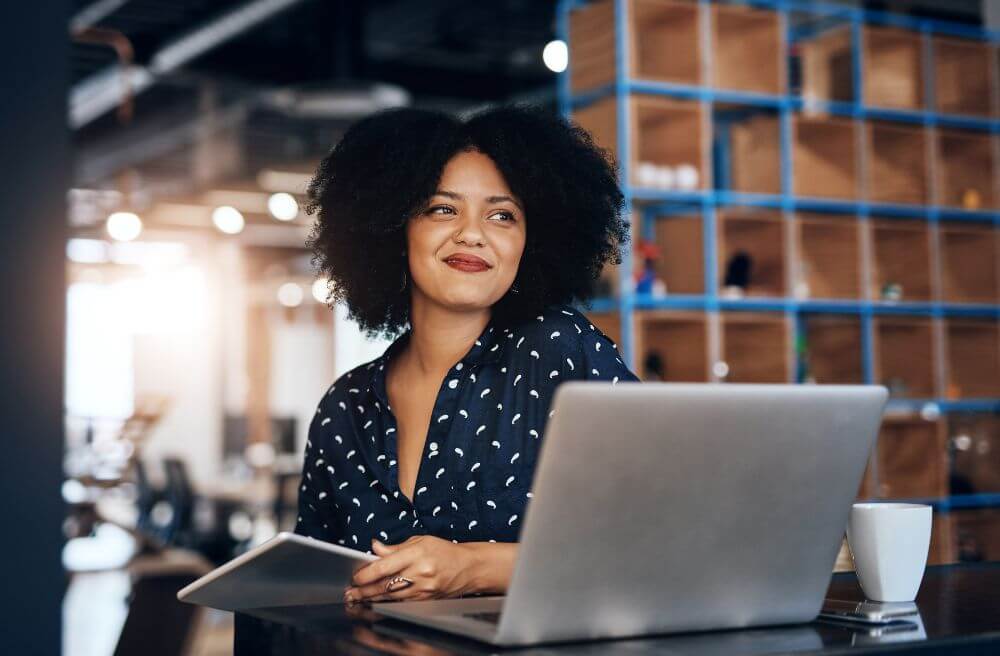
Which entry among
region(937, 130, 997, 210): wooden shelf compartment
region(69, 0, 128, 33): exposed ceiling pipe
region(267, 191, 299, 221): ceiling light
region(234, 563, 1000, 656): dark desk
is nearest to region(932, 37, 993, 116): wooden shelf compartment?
region(937, 130, 997, 210): wooden shelf compartment

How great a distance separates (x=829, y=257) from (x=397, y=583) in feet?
13.8

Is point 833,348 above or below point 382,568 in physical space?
above

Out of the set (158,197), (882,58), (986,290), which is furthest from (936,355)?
(158,197)

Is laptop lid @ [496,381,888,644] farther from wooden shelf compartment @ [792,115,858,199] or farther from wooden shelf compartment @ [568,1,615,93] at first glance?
wooden shelf compartment @ [792,115,858,199]

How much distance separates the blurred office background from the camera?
8.52ft

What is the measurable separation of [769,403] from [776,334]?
395 centimetres

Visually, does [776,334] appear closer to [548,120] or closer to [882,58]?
[882,58]

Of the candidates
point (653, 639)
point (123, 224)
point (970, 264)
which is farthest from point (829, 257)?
point (123, 224)

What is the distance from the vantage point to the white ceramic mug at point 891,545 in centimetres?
128

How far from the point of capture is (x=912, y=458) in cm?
525

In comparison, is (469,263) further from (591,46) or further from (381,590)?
(591,46)

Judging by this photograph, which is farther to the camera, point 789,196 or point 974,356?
point 974,356

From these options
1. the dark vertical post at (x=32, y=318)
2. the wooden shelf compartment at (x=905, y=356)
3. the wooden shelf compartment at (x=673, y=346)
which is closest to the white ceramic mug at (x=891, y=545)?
the dark vertical post at (x=32, y=318)

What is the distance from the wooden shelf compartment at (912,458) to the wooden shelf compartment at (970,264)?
650 millimetres
